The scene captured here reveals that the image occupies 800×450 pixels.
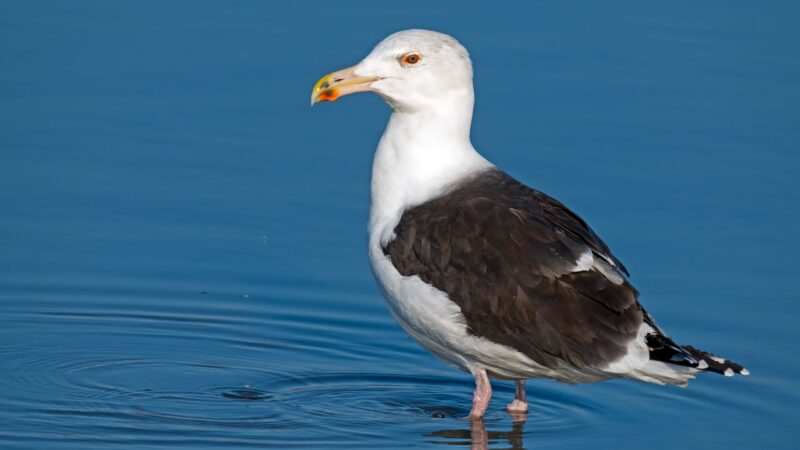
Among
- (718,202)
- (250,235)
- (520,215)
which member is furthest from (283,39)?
(520,215)

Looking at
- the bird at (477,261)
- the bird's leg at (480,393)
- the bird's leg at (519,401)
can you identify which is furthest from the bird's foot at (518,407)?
the bird's leg at (480,393)

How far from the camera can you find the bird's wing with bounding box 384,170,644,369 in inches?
369

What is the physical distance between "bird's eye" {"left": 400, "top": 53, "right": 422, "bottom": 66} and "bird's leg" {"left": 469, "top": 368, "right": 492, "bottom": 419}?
1.64 metres

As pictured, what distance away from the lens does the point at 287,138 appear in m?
13.7

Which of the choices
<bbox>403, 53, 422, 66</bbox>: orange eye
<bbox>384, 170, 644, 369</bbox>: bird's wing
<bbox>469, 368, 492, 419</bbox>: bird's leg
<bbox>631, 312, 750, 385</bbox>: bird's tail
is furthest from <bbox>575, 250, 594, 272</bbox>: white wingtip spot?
<bbox>403, 53, 422, 66</bbox>: orange eye

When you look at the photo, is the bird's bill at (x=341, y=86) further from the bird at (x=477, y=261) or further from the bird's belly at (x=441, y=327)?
the bird's belly at (x=441, y=327)

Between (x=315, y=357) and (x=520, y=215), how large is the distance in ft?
6.51

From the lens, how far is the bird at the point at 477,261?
9367 mm

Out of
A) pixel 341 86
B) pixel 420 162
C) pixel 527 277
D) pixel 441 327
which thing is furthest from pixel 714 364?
pixel 341 86

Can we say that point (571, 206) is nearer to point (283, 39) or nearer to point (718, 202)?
point (718, 202)

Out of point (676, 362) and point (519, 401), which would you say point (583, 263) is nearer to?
point (676, 362)

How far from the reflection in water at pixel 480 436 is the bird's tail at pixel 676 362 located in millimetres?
818

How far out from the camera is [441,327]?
9.59 meters

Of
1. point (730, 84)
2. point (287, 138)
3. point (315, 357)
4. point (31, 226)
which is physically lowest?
point (315, 357)
